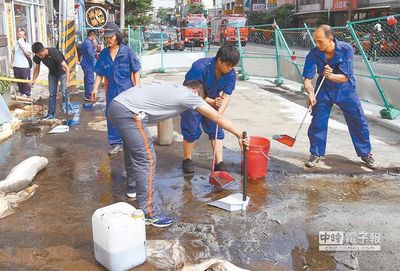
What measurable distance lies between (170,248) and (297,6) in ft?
140

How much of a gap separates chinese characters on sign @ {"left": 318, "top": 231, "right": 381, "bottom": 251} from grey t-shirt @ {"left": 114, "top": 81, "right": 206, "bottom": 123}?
1488mm

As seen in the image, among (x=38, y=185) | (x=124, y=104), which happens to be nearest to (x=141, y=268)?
(x=124, y=104)

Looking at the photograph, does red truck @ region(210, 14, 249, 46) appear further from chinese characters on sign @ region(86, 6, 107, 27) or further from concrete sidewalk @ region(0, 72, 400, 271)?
concrete sidewalk @ region(0, 72, 400, 271)

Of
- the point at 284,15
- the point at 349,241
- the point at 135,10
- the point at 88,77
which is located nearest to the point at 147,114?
the point at 349,241

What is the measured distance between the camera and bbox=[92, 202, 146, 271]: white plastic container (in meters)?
2.90

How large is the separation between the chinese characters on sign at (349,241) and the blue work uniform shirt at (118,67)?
3.29 m

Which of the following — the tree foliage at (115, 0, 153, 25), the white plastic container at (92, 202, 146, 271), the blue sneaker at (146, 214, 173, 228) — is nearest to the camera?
the white plastic container at (92, 202, 146, 271)

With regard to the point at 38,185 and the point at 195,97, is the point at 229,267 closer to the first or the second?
the point at 195,97

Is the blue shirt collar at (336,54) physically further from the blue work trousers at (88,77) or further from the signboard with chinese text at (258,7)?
the signboard with chinese text at (258,7)

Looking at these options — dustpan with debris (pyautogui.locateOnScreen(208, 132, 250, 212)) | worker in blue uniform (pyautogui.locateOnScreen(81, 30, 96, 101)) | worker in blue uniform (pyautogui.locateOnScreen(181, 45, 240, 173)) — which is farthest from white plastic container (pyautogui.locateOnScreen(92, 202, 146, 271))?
worker in blue uniform (pyautogui.locateOnScreen(81, 30, 96, 101))

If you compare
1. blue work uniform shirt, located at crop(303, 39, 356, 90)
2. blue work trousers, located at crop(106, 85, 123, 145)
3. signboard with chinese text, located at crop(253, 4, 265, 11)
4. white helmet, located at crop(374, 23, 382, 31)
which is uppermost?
signboard with chinese text, located at crop(253, 4, 265, 11)

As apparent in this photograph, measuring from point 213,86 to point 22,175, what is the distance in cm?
223

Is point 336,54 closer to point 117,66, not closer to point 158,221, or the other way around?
point 117,66

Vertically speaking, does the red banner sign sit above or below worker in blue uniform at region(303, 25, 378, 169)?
above
